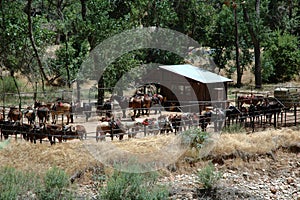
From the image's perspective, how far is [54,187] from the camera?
41.2 feet

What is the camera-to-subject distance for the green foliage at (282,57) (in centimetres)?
3506

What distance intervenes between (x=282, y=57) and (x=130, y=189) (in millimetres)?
25718

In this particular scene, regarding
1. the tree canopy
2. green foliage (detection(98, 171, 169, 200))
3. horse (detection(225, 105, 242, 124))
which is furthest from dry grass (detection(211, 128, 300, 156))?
the tree canopy

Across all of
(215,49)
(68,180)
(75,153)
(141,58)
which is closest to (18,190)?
(68,180)

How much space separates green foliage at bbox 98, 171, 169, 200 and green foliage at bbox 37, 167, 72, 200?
101 cm

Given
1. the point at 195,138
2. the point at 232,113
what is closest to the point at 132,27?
the point at 232,113

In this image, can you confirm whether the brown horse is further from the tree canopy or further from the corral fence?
the tree canopy

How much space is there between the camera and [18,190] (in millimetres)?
12492

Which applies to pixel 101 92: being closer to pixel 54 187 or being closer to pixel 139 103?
pixel 139 103

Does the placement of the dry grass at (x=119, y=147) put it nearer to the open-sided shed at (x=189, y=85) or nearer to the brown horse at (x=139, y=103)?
the brown horse at (x=139, y=103)

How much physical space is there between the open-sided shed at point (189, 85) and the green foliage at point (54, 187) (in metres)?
9.13

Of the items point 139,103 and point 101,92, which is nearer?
point 139,103

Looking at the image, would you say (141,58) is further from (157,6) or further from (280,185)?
(280,185)

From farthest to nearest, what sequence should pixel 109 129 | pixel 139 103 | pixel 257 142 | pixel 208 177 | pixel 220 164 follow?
pixel 139 103 → pixel 257 142 → pixel 109 129 → pixel 220 164 → pixel 208 177
